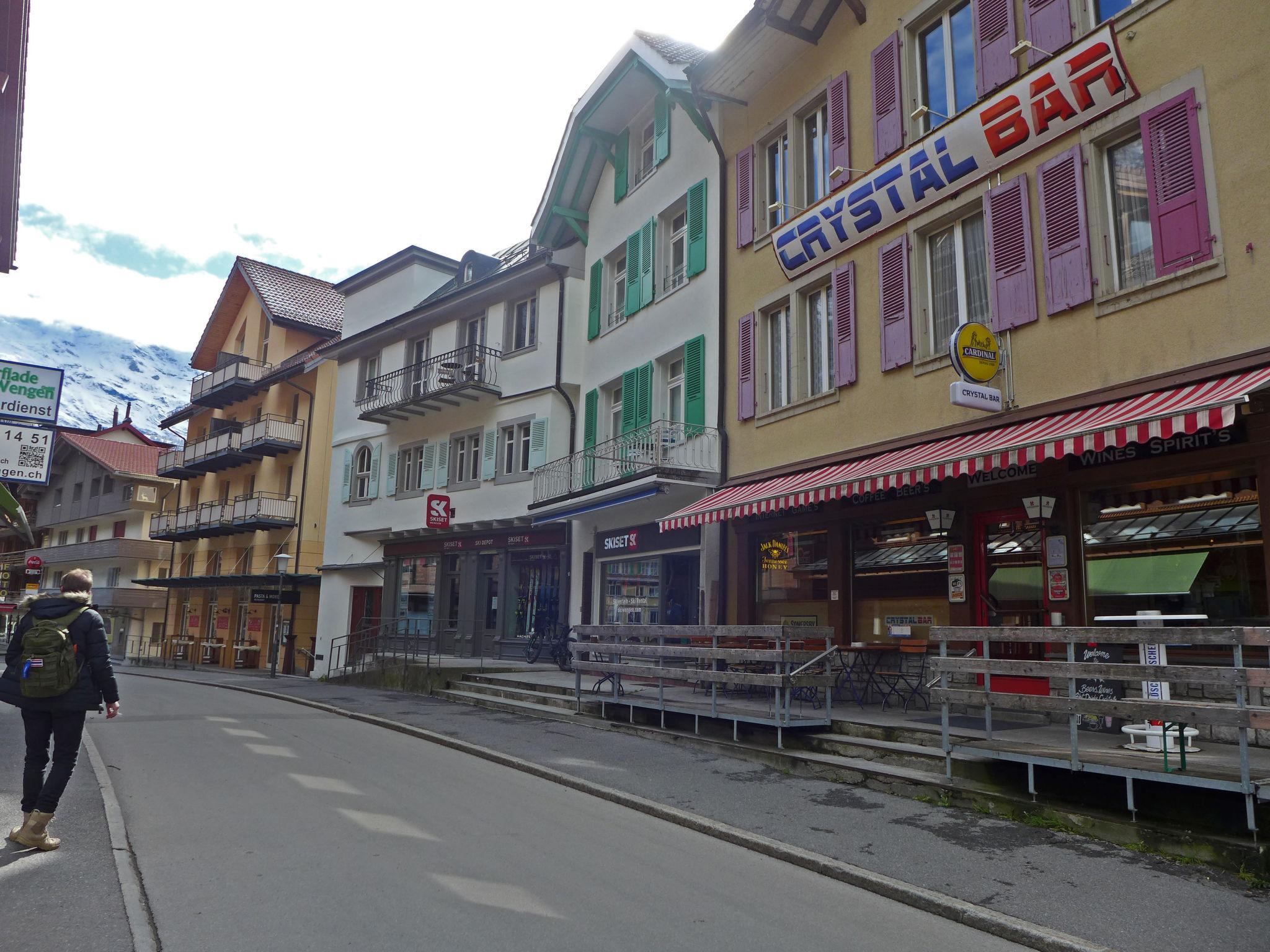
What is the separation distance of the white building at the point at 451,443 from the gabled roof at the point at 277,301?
7.45 metres

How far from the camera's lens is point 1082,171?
10305mm

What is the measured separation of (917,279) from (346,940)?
34.4ft

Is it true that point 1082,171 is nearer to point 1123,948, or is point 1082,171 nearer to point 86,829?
point 1123,948

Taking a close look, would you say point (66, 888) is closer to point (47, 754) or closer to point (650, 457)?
point (47, 754)

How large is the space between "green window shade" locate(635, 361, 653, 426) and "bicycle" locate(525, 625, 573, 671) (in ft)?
14.0

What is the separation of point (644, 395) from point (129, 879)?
46.9ft

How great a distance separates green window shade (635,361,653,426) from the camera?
18703mm

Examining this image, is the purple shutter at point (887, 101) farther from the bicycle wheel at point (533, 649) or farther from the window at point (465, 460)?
the window at point (465, 460)

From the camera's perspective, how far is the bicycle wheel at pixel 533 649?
21047 mm

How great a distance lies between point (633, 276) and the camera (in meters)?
20.0

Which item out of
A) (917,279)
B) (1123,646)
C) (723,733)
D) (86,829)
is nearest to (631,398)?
(917,279)

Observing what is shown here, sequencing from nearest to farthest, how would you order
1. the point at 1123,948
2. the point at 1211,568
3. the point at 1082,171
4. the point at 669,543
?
the point at 1123,948 → the point at 1211,568 → the point at 1082,171 → the point at 669,543

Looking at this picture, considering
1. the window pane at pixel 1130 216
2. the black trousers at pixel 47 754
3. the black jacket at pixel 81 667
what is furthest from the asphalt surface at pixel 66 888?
the window pane at pixel 1130 216

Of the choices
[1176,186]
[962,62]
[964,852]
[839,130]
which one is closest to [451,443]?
[839,130]
